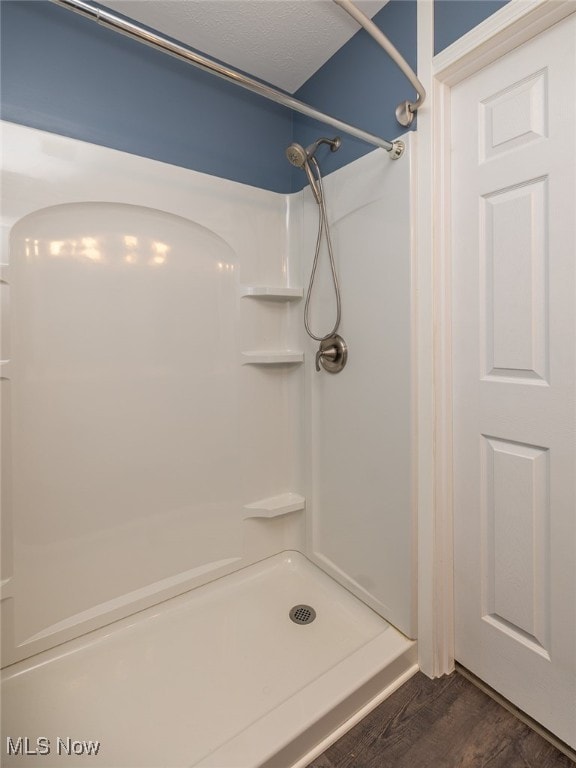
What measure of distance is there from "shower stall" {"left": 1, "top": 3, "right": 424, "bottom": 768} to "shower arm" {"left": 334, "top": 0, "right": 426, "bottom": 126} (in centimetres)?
9

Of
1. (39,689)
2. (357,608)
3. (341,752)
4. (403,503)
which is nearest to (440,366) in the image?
(403,503)

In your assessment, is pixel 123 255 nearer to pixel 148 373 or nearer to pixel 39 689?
pixel 148 373

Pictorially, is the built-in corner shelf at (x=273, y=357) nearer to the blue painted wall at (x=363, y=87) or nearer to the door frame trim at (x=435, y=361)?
the door frame trim at (x=435, y=361)

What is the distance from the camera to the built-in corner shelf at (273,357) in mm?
1655

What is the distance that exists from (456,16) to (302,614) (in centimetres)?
211

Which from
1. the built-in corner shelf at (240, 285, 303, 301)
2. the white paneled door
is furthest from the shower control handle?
the white paneled door

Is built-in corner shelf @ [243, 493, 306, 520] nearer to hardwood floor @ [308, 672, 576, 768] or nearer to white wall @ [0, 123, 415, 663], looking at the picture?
white wall @ [0, 123, 415, 663]

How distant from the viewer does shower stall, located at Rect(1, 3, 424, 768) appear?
1.14 metres

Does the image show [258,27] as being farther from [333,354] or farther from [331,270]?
[333,354]

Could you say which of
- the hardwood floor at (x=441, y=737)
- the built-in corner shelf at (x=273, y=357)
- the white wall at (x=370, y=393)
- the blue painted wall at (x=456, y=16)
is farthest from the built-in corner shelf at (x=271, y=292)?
the hardwood floor at (x=441, y=737)

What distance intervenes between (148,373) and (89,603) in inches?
34.5

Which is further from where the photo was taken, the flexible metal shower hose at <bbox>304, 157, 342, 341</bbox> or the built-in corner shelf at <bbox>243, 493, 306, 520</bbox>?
the built-in corner shelf at <bbox>243, 493, 306, 520</bbox>

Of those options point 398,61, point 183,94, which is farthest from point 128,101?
point 398,61

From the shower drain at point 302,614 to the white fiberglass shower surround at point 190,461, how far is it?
0.04 m
